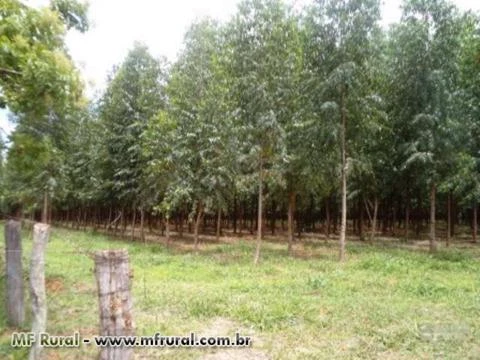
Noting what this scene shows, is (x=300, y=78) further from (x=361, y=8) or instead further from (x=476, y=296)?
(x=476, y=296)

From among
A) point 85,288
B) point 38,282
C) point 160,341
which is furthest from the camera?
point 85,288

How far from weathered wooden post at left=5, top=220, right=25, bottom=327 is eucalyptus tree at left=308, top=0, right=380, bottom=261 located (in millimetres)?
13067

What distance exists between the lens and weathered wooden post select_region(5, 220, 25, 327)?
332 inches

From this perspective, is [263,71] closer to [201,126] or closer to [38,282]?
[201,126]

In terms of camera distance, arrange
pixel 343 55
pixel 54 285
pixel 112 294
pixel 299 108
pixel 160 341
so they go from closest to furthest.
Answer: pixel 112 294 < pixel 160 341 < pixel 54 285 < pixel 343 55 < pixel 299 108

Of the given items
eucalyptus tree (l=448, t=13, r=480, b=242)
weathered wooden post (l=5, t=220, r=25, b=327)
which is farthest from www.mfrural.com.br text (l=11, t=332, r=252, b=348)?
eucalyptus tree (l=448, t=13, r=480, b=242)

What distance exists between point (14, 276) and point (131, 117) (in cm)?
2064

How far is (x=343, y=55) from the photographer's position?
18969 mm

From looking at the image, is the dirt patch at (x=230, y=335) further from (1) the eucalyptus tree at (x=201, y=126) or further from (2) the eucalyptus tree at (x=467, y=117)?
(2) the eucalyptus tree at (x=467, y=117)

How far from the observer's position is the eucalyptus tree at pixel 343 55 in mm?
18734

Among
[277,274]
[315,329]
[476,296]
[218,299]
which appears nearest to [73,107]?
[218,299]

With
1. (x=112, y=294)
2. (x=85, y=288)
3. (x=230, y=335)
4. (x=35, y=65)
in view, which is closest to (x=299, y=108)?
(x=85, y=288)

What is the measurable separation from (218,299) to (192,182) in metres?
11.1

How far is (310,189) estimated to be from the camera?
22.6 metres
